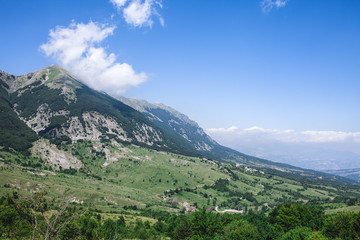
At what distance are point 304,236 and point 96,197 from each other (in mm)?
157078

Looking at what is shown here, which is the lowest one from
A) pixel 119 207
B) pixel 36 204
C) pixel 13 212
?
pixel 119 207

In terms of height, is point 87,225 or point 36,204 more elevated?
point 36,204

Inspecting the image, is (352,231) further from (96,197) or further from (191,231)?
(96,197)

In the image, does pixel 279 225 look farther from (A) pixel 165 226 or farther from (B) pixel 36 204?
(B) pixel 36 204

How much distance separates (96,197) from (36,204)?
174539mm

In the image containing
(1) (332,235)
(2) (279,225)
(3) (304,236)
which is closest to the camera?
(3) (304,236)

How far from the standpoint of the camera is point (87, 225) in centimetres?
7725

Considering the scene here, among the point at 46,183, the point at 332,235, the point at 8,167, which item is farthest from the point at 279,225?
the point at 8,167

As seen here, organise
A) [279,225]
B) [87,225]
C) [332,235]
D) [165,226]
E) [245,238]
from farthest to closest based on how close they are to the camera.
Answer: [165,226], [279,225], [87,225], [332,235], [245,238]

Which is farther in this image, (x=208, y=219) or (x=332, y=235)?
(x=208, y=219)

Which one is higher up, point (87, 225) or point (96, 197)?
point (87, 225)

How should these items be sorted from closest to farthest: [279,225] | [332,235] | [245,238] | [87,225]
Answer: [245,238], [332,235], [87,225], [279,225]

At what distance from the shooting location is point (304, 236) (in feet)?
205

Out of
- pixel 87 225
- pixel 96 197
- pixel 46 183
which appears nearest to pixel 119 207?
pixel 96 197
